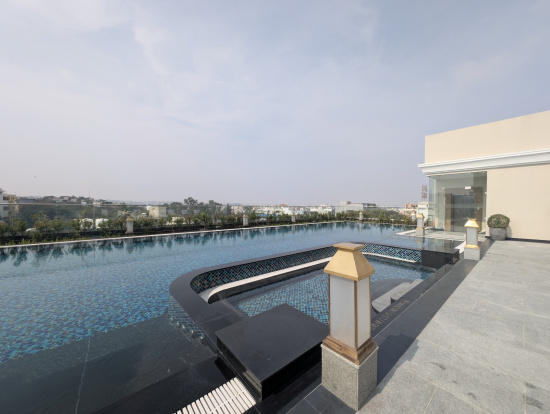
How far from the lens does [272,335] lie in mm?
2404

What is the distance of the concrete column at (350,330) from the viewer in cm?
156

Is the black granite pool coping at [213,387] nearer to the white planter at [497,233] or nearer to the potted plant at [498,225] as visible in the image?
the potted plant at [498,225]

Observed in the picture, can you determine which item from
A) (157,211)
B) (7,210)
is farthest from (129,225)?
(7,210)

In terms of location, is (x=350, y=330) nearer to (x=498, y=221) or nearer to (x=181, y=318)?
(x=181, y=318)

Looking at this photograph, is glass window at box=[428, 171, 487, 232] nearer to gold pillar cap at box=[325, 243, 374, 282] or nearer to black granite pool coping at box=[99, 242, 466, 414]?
black granite pool coping at box=[99, 242, 466, 414]

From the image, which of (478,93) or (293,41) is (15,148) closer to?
(293,41)

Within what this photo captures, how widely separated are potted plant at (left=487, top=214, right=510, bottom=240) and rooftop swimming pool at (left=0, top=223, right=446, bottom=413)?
42.7 feet

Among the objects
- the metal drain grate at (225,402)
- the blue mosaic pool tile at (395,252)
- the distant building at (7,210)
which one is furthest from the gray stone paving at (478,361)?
the distant building at (7,210)

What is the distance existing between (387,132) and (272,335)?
19593 mm

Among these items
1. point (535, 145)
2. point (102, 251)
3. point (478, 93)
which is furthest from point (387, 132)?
point (102, 251)

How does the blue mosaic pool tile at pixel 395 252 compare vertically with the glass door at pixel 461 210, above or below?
below

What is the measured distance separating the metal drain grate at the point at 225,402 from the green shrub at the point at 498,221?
1372 centimetres

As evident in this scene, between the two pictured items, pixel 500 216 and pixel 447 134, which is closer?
pixel 500 216

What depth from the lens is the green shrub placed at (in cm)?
995
